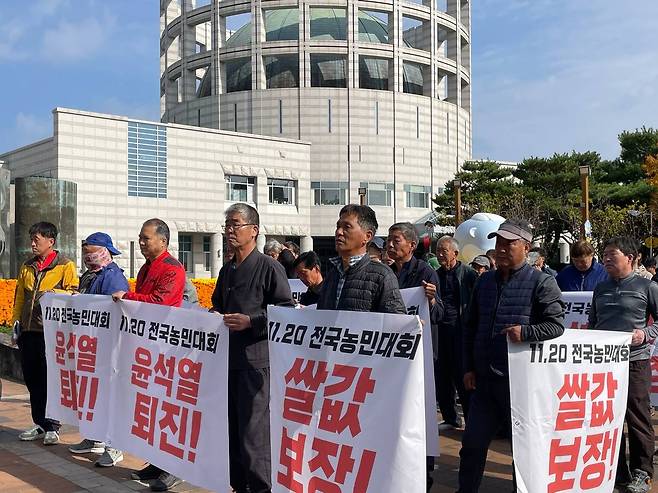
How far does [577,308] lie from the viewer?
697cm

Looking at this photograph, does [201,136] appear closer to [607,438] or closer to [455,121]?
[455,121]

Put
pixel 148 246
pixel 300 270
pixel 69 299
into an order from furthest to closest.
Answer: pixel 300 270 < pixel 69 299 < pixel 148 246

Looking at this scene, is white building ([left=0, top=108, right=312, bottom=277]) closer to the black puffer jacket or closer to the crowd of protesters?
the crowd of protesters

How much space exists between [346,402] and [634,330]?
235 cm

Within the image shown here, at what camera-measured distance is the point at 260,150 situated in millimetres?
47969

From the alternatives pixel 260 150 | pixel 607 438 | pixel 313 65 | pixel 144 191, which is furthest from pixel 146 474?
pixel 313 65

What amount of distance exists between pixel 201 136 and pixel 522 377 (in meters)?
43.3

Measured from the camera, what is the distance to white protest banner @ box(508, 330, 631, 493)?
3.98 meters

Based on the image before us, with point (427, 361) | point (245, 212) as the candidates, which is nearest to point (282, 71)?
point (427, 361)

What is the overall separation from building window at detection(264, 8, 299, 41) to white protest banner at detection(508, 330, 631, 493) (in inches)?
1889

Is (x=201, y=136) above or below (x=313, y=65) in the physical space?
below

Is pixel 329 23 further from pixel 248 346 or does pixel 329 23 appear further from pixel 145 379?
pixel 248 346

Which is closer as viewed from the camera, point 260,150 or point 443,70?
point 260,150

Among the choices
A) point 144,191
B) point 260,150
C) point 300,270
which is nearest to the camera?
point 300,270
